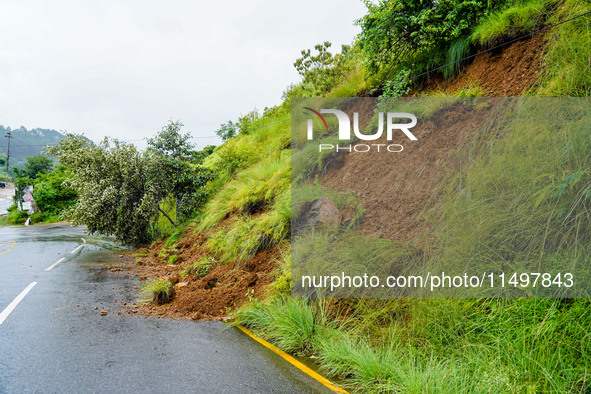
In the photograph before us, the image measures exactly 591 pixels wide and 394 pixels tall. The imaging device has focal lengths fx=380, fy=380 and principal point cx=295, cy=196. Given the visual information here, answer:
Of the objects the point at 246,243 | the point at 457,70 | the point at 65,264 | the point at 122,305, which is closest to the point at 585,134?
the point at 457,70

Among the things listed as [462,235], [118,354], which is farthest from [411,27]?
[118,354]

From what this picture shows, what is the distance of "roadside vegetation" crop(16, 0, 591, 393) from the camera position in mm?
3533

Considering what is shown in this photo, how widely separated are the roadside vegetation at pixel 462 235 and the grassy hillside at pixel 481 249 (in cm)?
2

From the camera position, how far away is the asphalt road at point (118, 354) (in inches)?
151

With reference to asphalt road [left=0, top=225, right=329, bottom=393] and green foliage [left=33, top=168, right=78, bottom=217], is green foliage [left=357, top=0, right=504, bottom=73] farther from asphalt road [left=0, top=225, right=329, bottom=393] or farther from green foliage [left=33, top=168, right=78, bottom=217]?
green foliage [left=33, top=168, right=78, bottom=217]

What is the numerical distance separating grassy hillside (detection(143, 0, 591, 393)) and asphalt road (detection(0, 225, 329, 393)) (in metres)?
0.58

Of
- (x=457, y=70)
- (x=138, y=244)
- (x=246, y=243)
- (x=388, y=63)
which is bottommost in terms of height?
(x=138, y=244)

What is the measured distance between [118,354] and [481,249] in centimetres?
464

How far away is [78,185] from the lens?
16469 mm

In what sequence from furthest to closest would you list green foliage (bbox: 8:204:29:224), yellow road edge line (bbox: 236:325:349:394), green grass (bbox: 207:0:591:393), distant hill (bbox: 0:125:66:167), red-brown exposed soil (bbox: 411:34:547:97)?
distant hill (bbox: 0:125:66:167) < green foliage (bbox: 8:204:29:224) < red-brown exposed soil (bbox: 411:34:547:97) < yellow road edge line (bbox: 236:325:349:394) < green grass (bbox: 207:0:591:393)

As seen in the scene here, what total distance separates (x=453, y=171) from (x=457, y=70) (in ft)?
12.0

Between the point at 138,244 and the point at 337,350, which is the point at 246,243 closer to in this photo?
the point at 337,350

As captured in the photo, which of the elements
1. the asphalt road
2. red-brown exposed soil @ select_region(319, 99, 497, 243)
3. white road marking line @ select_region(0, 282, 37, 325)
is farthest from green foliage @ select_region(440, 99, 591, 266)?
white road marking line @ select_region(0, 282, 37, 325)

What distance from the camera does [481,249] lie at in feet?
15.5
